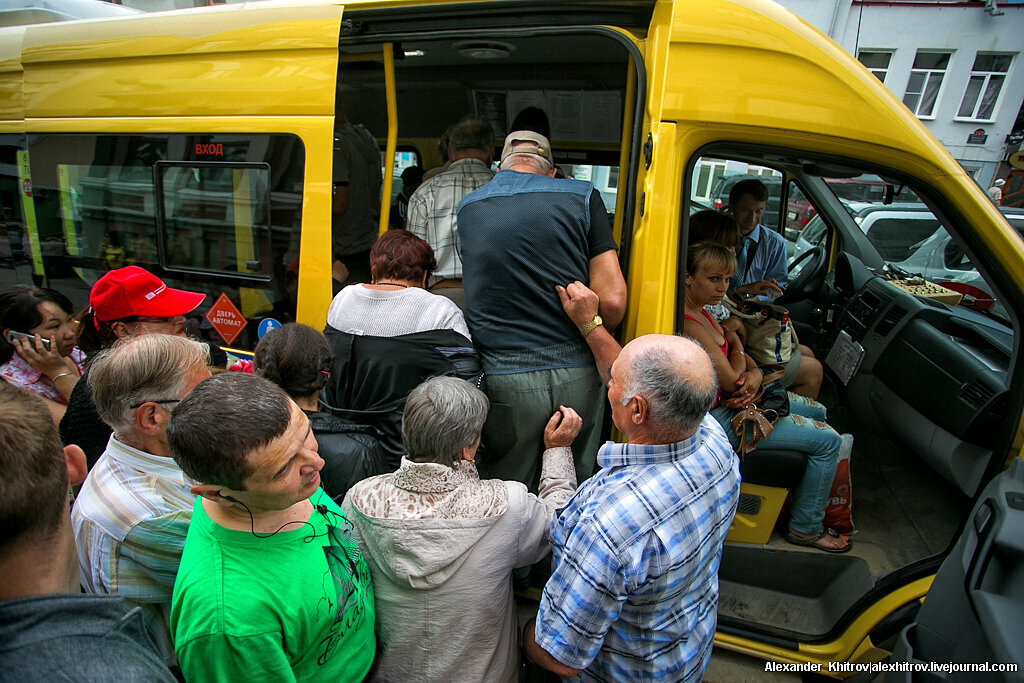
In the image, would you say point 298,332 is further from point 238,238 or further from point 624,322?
point 624,322

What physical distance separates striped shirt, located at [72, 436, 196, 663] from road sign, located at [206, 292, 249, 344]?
49.6 inches

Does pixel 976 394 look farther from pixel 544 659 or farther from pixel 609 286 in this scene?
pixel 544 659

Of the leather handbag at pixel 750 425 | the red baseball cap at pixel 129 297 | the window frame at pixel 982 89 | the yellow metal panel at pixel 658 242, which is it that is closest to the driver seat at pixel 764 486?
the leather handbag at pixel 750 425

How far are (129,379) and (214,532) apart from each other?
0.53 metres

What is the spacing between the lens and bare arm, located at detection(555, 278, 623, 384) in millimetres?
1995

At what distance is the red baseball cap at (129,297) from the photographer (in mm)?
2061

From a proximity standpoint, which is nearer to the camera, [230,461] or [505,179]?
[230,461]

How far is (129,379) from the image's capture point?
141cm

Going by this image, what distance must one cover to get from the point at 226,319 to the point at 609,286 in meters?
1.90

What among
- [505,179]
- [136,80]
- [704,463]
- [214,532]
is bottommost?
[214,532]

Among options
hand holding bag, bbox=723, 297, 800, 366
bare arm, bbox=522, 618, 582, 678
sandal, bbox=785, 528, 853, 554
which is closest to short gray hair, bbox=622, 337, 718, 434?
bare arm, bbox=522, 618, 582, 678

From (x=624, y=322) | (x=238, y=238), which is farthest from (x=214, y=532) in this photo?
(x=238, y=238)

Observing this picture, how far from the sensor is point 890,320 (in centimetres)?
312

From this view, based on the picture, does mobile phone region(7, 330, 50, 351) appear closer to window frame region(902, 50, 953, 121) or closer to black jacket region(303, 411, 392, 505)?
black jacket region(303, 411, 392, 505)
